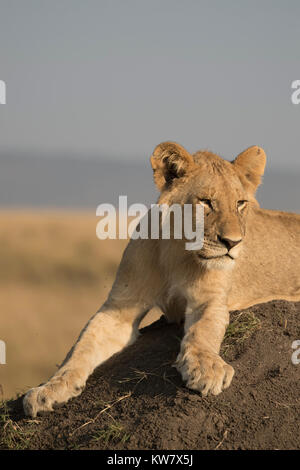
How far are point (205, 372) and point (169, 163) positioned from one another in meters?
1.80

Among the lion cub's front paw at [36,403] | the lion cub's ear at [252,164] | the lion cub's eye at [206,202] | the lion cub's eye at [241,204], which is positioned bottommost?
the lion cub's front paw at [36,403]

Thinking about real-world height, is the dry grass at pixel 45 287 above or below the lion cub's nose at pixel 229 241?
below

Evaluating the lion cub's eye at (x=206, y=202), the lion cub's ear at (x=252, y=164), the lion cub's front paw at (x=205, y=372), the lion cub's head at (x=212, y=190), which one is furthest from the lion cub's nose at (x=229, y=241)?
the lion cub's ear at (x=252, y=164)

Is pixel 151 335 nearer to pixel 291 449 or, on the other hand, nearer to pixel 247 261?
pixel 247 261

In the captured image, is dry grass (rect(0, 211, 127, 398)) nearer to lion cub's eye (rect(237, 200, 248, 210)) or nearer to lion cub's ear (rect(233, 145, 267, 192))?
lion cub's ear (rect(233, 145, 267, 192))

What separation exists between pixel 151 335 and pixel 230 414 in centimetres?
169

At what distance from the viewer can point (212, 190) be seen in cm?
553

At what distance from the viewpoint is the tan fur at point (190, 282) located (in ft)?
17.3

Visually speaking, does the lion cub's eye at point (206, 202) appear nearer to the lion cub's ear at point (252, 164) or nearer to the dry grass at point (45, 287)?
the lion cub's ear at point (252, 164)

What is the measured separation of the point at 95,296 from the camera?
24.0 meters

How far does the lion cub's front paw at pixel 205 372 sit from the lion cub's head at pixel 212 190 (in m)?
0.78

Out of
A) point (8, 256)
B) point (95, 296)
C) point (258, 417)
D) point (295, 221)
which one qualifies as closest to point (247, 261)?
point (295, 221)

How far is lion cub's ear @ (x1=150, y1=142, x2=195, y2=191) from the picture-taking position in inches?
225
